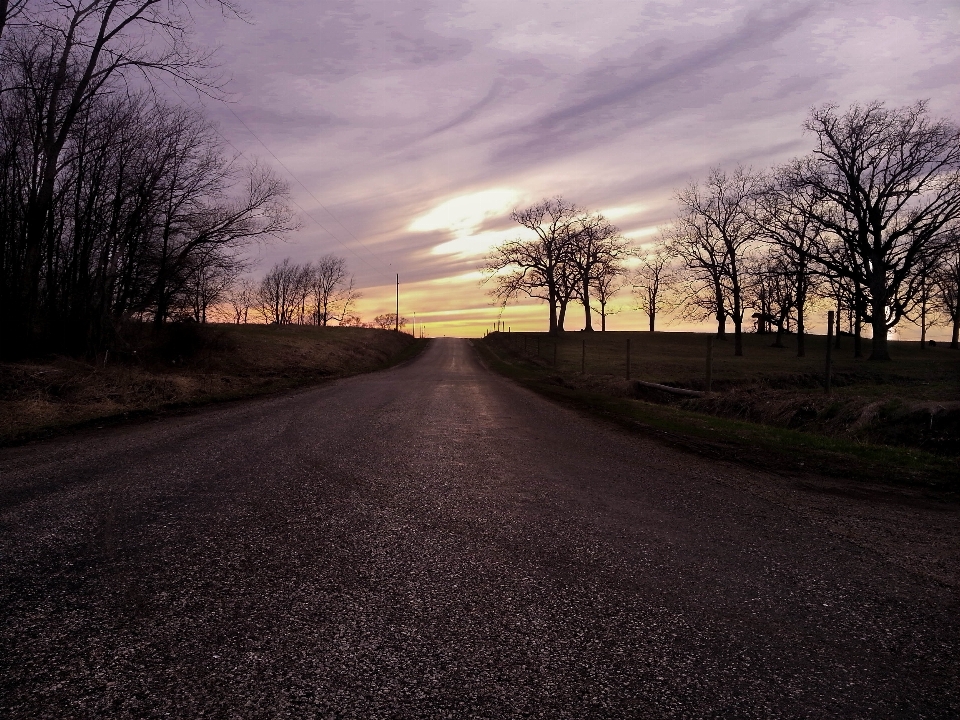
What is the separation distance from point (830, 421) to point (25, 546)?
11.8m

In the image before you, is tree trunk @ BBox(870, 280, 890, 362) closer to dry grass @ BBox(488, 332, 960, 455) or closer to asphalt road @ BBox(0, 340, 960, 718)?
dry grass @ BBox(488, 332, 960, 455)

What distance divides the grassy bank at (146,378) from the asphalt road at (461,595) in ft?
17.3

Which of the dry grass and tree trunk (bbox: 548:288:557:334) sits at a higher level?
tree trunk (bbox: 548:288:557:334)

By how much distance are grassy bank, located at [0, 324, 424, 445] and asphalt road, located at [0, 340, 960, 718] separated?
528 cm

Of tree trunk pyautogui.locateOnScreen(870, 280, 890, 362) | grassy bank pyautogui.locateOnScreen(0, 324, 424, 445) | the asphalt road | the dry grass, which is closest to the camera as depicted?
the asphalt road

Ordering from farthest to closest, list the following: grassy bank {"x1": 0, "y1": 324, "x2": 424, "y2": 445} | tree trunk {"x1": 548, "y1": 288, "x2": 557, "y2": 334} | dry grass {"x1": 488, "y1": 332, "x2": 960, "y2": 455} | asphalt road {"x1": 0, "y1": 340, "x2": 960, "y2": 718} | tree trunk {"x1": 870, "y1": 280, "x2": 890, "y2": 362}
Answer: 1. tree trunk {"x1": 548, "y1": 288, "x2": 557, "y2": 334}
2. tree trunk {"x1": 870, "y1": 280, "x2": 890, "y2": 362}
3. grassy bank {"x1": 0, "y1": 324, "x2": 424, "y2": 445}
4. dry grass {"x1": 488, "y1": 332, "x2": 960, "y2": 455}
5. asphalt road {"x1": 0, "y1": 340, "x2": 960, "y2": 718}

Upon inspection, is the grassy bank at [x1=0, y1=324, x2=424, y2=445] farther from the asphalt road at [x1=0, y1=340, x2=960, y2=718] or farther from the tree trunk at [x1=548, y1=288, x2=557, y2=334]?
the tree trunk at [x1=548, y1=288, x2=557, y2=334]

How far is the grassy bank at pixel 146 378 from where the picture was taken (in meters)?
10.8

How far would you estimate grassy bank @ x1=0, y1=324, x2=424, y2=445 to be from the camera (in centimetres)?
1075

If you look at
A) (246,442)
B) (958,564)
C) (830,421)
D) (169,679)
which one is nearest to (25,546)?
(169,679)

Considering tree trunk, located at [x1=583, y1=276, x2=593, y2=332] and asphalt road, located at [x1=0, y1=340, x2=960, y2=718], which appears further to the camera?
tree trunk, located at [x1=583, y1=276, x2=593, y2=332]

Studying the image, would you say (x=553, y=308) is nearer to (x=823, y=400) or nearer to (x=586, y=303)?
(x=586, y=303)

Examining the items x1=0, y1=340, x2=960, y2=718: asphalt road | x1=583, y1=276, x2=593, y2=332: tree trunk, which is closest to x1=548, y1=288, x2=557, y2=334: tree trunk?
x1=583, y1=276, x2=593, y2=332: tree trunk

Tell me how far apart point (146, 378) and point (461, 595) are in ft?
49.2
